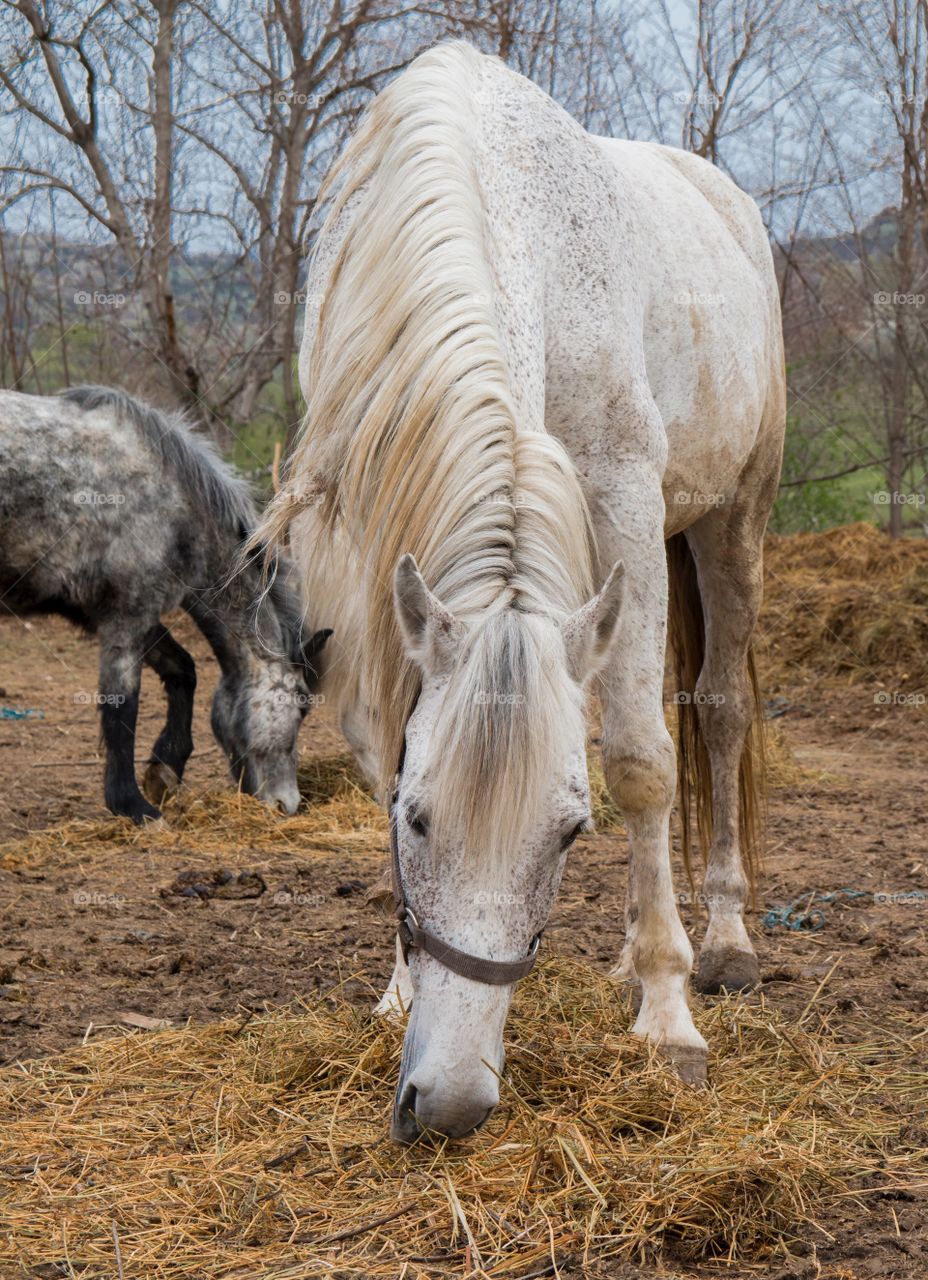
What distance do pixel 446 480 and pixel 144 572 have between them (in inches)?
160

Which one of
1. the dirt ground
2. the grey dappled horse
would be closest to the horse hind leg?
the dirt ground

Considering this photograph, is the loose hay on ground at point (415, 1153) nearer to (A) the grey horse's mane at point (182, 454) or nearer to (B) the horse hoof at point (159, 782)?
(B) the horse hoof at point (159, 782)

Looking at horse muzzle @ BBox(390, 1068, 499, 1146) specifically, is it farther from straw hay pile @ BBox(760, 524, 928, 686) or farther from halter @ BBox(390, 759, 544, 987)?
straw hay pile @ BBox(760, 524, 928, 686)

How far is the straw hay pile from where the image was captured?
800cm

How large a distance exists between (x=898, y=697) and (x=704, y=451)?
462cm

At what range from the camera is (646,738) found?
2.89 m

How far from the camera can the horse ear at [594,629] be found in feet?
7.08

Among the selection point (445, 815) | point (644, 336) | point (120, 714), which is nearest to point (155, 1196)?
point (445, 815)

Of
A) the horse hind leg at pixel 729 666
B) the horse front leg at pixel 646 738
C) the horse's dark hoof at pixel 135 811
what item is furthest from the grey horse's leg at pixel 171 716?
the horse front leg at pixel 646 738

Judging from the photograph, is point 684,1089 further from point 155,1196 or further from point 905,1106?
point 155,1196

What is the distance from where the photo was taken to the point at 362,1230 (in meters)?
2.09

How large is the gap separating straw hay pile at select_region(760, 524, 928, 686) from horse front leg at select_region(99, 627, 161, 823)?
14.4 feet

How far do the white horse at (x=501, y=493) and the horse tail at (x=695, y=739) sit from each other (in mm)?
277

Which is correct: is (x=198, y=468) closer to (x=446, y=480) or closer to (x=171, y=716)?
(x=171, y=716)
